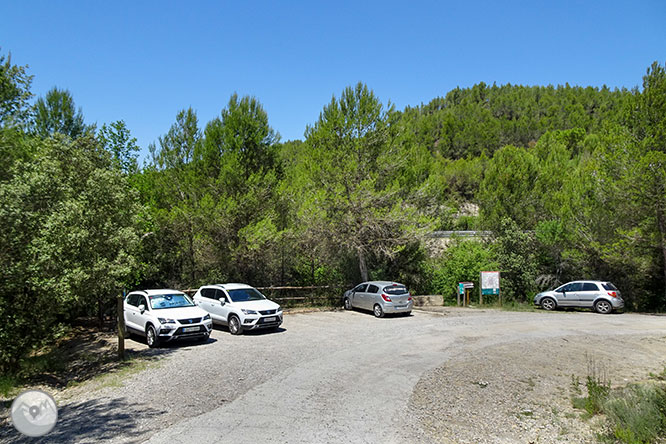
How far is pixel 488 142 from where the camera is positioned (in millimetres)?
73250

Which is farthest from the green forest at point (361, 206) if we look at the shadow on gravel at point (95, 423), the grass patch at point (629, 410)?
the grass patch at point (629, 410)

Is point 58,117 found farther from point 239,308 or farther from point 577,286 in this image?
point 577,286

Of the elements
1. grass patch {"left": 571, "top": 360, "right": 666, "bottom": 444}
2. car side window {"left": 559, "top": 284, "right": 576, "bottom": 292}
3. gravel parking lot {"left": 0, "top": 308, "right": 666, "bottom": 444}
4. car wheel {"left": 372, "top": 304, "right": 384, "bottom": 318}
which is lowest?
gravel parking lot {"left": 0, "top": 308, "right": 666, "bottom": 444}

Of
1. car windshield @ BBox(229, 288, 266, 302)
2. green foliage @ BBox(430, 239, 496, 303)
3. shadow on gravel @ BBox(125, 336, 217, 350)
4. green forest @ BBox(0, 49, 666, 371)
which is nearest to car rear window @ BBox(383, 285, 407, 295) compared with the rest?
green forest @ BBox(0, 49, 666, 371)

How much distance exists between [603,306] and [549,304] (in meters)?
2.56

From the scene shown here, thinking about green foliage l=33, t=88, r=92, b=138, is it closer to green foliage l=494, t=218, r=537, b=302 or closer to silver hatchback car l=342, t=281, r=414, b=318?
silver hatchback car l=342, t=281, r=414, b=318

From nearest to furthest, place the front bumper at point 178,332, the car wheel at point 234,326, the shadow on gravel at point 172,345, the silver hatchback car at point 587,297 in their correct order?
the shadow on gravel at point 172,345
the front bumper at point 178,332
the car wheel at point 234,326
the silver hatchback car at point 587,297

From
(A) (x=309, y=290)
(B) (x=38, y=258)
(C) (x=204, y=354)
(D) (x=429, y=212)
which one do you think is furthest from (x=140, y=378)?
(D) (x=429, y=212)

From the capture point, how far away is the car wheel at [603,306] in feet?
70.6

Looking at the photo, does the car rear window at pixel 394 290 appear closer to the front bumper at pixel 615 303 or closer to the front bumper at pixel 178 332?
the front bumper at pixel 178 332

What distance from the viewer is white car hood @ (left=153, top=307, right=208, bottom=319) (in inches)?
524

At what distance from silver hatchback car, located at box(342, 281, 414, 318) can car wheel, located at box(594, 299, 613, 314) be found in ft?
32.2

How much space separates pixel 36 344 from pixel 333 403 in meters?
9.01

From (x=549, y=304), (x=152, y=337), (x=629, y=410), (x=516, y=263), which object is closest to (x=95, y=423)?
(x=152, y=337)
